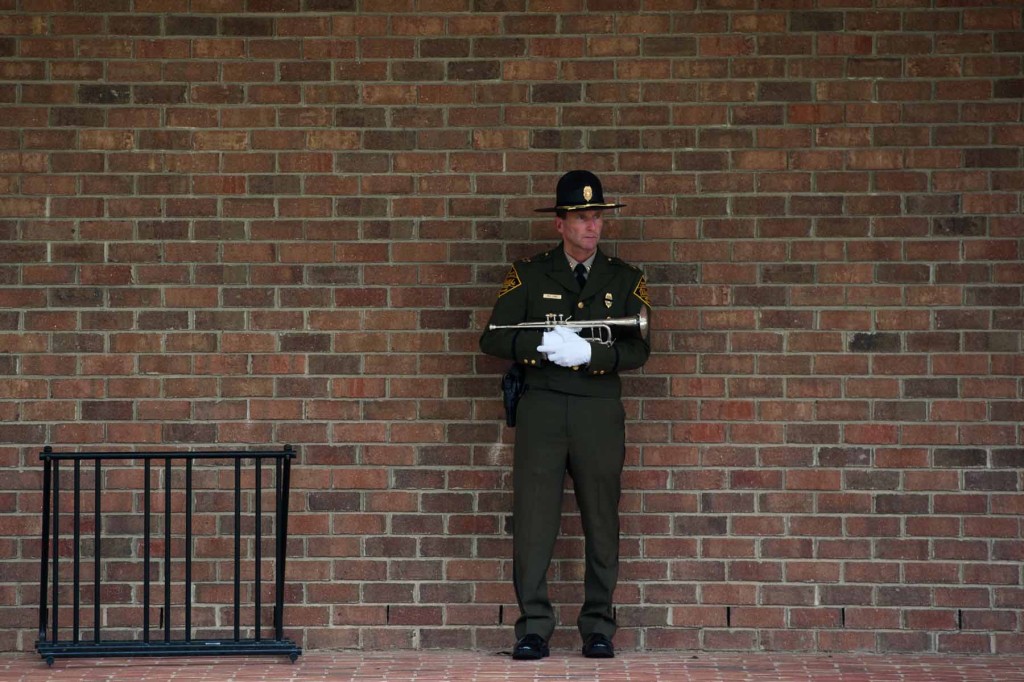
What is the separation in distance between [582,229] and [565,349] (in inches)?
21.9

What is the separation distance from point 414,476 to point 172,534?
115cm

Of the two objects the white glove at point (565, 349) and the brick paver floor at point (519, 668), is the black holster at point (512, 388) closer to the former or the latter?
the white glove at point (565, 349)

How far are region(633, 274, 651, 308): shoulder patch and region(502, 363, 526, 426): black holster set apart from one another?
0.61 metres

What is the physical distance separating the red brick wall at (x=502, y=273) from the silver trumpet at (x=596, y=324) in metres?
0.38

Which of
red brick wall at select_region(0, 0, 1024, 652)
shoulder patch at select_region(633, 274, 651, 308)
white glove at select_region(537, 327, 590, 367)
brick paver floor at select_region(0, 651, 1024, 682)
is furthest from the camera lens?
red brick wall at select_region(0, 0, 1024, 652)

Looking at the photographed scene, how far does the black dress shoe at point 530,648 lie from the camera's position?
6.56 m

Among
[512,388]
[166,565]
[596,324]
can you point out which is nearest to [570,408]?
[512,388]

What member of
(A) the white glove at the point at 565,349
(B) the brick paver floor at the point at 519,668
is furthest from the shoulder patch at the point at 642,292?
(B) the brick paver floor at the point at 519,668

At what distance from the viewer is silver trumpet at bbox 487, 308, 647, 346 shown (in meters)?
6.49

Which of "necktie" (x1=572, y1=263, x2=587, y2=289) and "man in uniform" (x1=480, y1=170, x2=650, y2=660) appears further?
"necktie" (x1=572, y1=263, x2=587, y2=289)

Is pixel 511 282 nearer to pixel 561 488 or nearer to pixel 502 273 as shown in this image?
pixel 502 273

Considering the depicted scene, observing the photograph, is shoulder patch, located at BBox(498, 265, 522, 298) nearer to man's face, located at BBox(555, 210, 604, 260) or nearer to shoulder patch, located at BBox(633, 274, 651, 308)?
man's face, located at BBox(555, 210, 604, 260)

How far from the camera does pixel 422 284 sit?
22.7 feet

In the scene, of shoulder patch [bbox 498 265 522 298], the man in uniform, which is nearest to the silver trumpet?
the man in uniform
